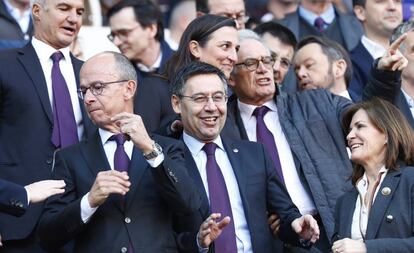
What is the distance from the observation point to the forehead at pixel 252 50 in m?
8.23

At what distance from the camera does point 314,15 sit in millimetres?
10672

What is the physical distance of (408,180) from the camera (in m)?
6.92

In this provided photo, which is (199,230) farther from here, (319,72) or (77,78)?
(319,72)

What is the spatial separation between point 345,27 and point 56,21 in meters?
3.59

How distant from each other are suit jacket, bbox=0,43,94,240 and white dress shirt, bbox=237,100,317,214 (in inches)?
57.4

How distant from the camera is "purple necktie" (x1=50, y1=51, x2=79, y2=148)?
741 cm

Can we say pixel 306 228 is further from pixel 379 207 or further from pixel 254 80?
pixel 254 80

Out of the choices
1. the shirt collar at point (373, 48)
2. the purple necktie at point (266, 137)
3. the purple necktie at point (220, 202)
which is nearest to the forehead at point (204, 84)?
the purple necktie at point (220, 202)

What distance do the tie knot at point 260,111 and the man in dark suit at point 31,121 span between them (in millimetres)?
1223

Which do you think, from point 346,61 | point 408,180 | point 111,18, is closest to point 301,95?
point 346,61

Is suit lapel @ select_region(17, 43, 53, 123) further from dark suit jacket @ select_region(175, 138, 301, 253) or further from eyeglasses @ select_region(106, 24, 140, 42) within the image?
eyeglasses @ select_region(106, 24, 140, 42)

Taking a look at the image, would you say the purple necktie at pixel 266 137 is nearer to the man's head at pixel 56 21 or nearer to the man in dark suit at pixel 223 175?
the man in dark suit at pixel 223 175

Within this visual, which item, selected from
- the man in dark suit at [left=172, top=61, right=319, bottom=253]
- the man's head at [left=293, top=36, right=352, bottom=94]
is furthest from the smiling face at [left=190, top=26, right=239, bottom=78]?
the man's head at [left=293, top=36, right=352, bottom=94]

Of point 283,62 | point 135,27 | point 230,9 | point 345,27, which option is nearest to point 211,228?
point 283,62
